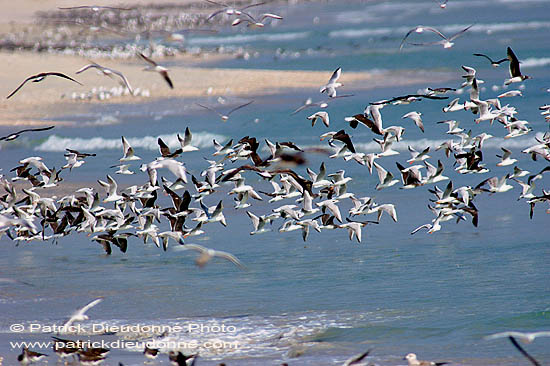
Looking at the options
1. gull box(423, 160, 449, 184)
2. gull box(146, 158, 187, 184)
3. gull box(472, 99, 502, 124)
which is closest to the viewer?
gull box(146, 158, 187, 184)

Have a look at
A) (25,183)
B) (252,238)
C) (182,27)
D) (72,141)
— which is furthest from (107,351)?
(182,27)

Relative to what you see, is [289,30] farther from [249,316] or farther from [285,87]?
[249,316]

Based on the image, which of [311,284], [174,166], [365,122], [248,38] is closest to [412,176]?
[365,122]

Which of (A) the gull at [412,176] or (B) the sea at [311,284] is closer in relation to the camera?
(B) the sea at [311,284]

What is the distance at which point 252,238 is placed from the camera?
1572cm

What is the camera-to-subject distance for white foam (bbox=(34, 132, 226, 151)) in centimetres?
2569

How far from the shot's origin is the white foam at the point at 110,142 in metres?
25.7

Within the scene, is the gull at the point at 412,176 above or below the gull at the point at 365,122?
below

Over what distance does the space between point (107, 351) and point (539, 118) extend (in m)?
18.6

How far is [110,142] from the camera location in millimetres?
25984

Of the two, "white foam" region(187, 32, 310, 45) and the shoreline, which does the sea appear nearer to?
Result: the shoreline

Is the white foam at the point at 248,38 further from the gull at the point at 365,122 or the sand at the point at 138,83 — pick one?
the gull at the point at 365,122

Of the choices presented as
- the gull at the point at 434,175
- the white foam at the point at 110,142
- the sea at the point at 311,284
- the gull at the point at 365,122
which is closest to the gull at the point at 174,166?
the sea at the point at 311,284

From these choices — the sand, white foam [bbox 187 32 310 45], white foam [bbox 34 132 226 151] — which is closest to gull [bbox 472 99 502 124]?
white foam [bbox 34 132 226 151]
